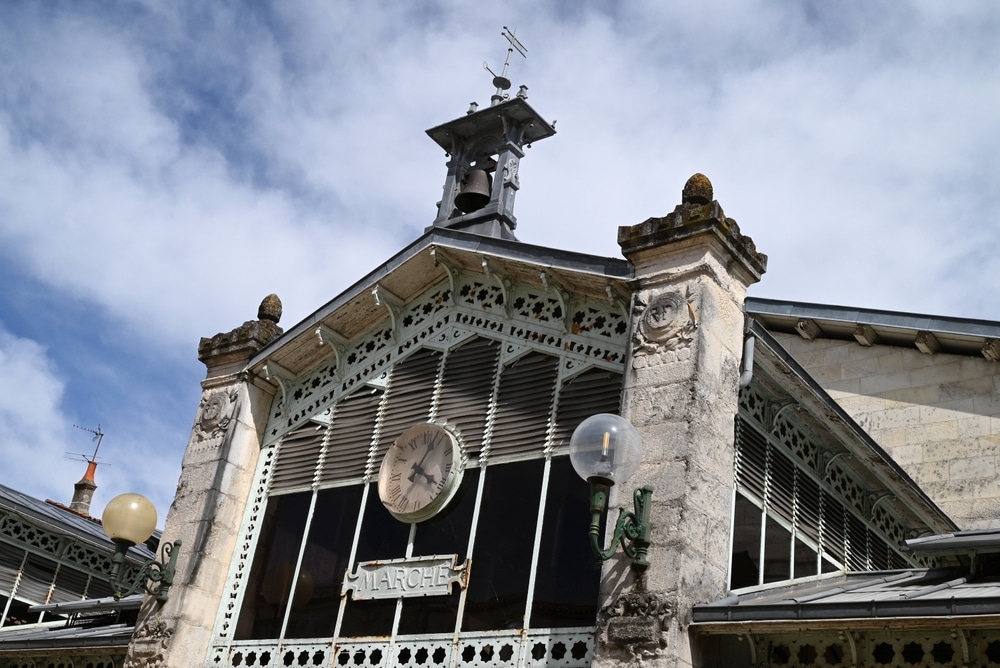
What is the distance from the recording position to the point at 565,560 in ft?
31.9

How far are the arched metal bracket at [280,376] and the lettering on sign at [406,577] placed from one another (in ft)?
9.83

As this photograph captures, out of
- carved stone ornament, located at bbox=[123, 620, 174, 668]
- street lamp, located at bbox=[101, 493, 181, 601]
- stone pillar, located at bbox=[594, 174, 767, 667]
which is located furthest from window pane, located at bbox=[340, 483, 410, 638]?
stone pillar, located at bbox=[594, 174, 767, 667]

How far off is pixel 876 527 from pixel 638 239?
537 centimetres

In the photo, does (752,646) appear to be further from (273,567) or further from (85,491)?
(85,491)

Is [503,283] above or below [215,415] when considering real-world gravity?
above

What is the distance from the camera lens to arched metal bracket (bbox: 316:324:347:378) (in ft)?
42.4

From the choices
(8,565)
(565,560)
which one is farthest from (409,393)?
(8,565)

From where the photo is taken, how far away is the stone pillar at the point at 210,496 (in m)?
11.9

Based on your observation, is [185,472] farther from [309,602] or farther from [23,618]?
[23,618]

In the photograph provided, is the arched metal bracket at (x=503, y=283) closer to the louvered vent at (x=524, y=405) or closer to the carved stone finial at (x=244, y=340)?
the louvered vent at (x=524, y=405)

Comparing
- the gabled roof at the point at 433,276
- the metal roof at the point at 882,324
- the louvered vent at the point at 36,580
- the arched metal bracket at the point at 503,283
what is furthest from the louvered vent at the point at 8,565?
the metal roof at the point at 882,324

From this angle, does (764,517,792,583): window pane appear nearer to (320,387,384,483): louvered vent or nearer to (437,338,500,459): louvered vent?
(437,338,500,459): louvered vent

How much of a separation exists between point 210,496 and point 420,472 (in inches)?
114

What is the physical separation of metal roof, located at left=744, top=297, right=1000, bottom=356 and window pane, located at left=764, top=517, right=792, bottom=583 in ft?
18.3
